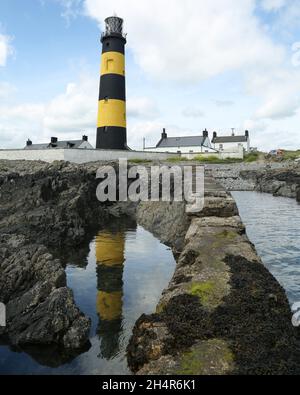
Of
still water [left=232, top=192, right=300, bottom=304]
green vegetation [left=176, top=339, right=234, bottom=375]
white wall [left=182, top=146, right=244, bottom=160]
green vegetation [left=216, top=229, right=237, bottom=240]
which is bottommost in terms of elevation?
still water [left=232, top=192, right=300, bottom=304]

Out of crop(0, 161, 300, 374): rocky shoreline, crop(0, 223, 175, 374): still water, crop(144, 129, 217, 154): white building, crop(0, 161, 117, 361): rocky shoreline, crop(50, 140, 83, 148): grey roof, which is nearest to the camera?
crop(0, 161, 300, 374): rocky shoreline

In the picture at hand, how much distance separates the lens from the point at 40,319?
9.53 metres

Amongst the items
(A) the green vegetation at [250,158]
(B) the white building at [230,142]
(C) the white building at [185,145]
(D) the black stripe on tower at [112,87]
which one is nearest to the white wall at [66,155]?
(D) the black stripe on tower at [112,87]

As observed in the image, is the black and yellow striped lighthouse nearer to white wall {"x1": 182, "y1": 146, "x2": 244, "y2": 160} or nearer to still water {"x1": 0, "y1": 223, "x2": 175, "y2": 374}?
still water {"x1": 0, "y1": 223, "x2": 175, "y2": 374}

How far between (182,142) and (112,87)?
42763 mm

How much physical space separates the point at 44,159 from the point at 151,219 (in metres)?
22.1

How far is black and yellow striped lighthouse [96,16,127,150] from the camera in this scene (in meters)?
40.6

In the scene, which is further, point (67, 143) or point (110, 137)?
point (67, 143)

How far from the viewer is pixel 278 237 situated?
20188 mm

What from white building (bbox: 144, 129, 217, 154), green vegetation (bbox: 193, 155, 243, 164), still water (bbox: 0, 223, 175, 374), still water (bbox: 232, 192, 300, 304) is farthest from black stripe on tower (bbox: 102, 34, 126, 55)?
white building (bbox: 144, 129, 217, 154)

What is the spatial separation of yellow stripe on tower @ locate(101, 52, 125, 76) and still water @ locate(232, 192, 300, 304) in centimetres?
1955

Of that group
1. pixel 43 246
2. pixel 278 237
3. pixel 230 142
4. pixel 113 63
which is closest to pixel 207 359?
pixel 43 246

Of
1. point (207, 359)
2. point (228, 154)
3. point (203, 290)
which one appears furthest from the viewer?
point (228, 154)

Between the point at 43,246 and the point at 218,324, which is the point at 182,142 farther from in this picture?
the point at 218,324
